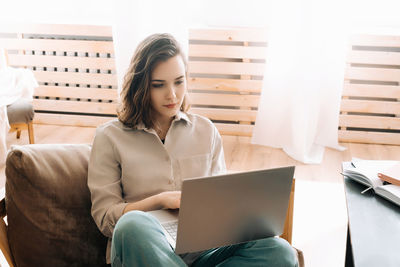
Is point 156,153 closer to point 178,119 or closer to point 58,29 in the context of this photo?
point 178,119

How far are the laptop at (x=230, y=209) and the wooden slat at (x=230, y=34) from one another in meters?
2.28

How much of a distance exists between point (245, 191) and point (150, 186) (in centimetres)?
41

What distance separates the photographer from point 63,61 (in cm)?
355

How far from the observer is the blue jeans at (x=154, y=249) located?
107cm

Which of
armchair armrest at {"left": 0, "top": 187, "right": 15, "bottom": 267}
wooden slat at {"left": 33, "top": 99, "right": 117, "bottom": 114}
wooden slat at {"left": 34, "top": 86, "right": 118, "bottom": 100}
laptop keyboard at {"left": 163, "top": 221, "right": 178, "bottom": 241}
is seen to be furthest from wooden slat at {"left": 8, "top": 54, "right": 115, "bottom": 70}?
laptop keyboard at {"left": 163, "top": 221, "right": 178, "bottom": 241}

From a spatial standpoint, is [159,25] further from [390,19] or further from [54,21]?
[390,19]

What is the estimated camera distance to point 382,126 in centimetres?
336

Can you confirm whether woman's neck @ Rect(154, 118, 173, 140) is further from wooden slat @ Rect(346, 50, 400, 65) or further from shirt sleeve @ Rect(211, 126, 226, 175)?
wooden slat @ Rect(346, 50, 400, 65)

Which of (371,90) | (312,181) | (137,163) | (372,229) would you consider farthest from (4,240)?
(371,90)

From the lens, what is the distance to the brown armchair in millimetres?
1290

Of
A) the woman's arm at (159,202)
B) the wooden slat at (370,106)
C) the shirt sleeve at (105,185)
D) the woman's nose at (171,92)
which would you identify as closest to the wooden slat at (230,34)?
the wooden slat at (370,106)

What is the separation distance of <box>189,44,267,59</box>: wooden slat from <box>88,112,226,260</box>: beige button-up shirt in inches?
75.9

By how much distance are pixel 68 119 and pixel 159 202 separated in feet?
8.57

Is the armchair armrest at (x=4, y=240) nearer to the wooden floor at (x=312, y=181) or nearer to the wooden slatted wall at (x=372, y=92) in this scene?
the wooden floor at (x=312, y=181)
